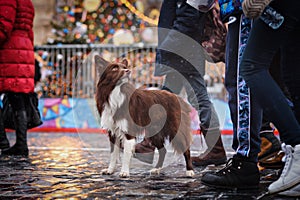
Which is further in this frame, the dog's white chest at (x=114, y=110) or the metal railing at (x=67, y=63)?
the metal railing at (x=67, y=63)

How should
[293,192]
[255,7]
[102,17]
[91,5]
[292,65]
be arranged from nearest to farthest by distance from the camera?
[255,7]
[293,192]
[292,65]
[91,5]
[102,17]

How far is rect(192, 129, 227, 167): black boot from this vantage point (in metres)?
4.88

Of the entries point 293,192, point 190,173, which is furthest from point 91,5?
point 293,192

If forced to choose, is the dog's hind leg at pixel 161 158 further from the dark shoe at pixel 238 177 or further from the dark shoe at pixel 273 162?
the dark shoe at pixel 238 177

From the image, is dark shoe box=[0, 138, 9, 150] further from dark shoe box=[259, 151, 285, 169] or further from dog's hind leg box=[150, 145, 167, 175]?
dark shoe box=[259, 151, 285, 169]

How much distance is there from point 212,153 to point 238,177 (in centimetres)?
148

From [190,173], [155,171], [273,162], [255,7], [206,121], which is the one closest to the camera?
[255,7]

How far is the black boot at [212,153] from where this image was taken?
4883mm

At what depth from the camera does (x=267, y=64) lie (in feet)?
10.5

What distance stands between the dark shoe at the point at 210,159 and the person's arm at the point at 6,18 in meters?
2.22

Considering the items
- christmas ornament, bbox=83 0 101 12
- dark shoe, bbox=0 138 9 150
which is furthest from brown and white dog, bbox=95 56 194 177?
christmas ornament, bbox=83 0 101 12

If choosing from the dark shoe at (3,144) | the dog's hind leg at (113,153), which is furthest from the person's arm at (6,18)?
the dog's hind leg at (113,153)

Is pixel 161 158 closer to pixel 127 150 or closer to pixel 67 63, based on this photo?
pixel 127 150

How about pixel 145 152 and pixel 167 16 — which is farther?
pixel 167 16
